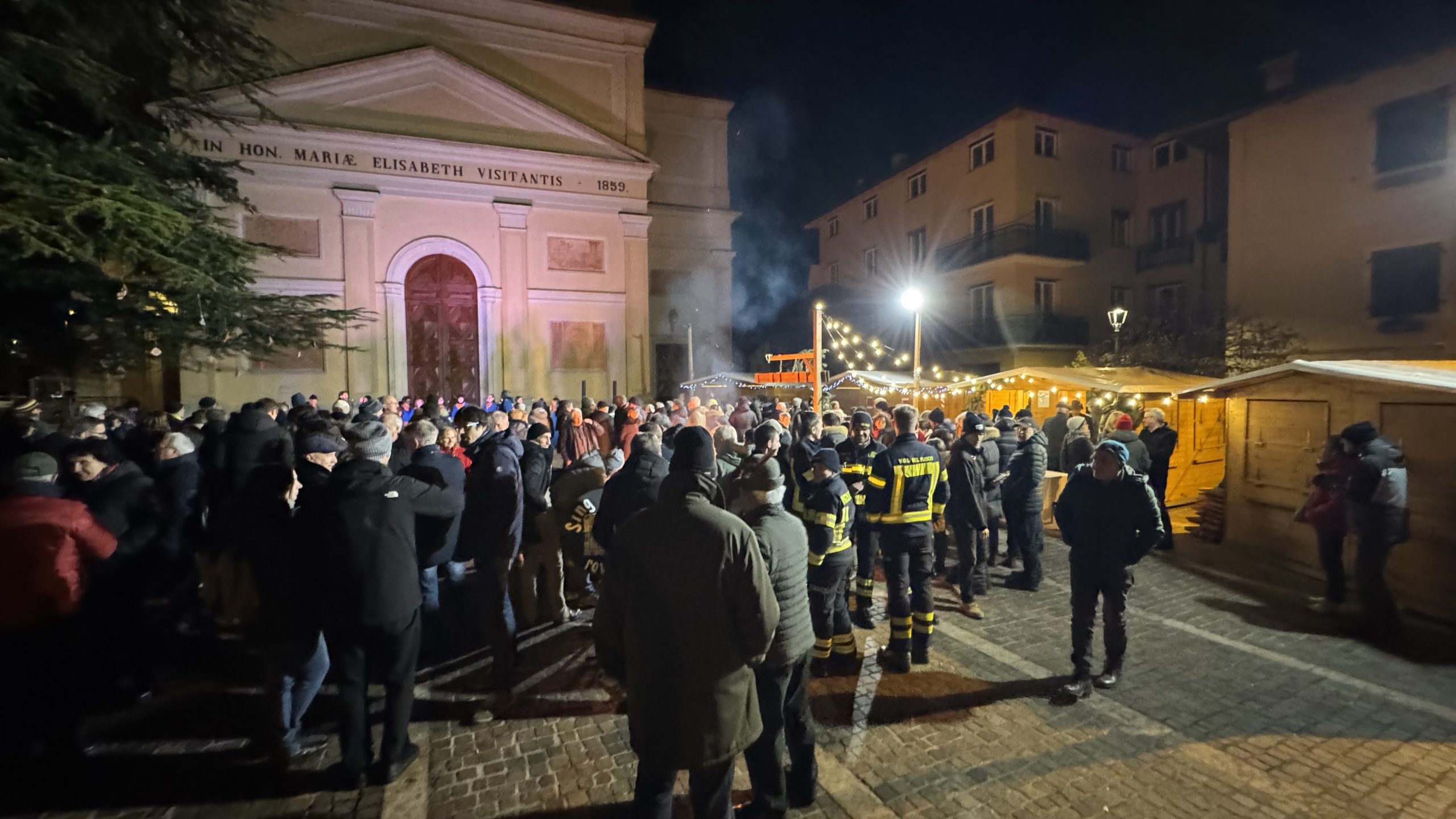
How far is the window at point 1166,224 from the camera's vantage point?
23078 mm

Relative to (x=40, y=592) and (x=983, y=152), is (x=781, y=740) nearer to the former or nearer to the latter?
(x=40, y=592)

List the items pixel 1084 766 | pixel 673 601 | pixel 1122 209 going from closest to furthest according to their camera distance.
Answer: pixel 673 601 → pixel 1084 766 → pixel 1122 209

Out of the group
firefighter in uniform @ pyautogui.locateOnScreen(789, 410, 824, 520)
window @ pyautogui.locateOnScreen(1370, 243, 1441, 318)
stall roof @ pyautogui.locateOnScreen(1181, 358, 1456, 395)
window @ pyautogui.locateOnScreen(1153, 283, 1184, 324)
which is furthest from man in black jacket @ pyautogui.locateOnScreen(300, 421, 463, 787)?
window @ pyautogui.locateOnScreen(1153, 283, 1184, 324)

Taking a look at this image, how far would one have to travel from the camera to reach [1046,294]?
2392 centimetres

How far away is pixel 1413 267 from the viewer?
14719 millimetres

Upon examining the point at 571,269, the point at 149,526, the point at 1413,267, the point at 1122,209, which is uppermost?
the point at 1122,209

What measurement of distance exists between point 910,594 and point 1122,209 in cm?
2461

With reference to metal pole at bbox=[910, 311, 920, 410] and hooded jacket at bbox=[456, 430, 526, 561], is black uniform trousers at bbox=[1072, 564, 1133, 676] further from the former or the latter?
metal pole at bbox=[910, 311, 920, 410]

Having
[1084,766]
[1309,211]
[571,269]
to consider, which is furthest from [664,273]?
[1084,766]

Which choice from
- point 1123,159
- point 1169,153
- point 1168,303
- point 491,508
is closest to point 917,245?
point 1123,159

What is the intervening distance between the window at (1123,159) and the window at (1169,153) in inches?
32.5

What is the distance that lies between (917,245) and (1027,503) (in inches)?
893

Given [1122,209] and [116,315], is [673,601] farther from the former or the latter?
[1122,209]

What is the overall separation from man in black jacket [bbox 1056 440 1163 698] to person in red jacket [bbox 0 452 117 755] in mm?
6417
